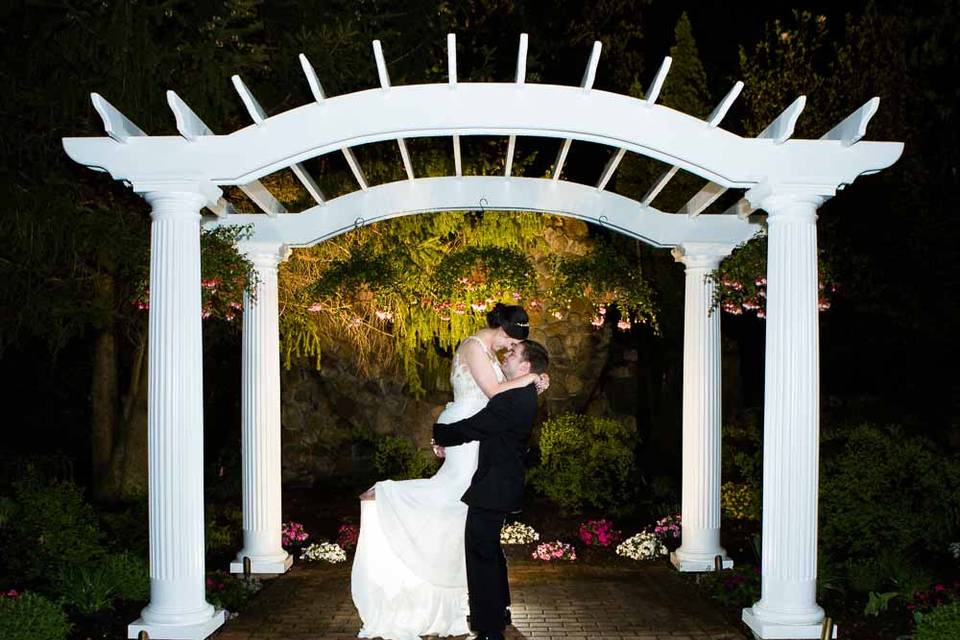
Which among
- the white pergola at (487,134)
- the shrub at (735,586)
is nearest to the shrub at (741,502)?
the shrub at (735,586)

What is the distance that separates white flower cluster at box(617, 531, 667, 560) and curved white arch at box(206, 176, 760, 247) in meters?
2.90

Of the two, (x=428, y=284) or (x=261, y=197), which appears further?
(x=428, y=284)

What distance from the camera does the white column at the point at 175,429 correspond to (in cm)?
560

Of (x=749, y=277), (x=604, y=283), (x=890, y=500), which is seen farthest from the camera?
(x=604, y=283)

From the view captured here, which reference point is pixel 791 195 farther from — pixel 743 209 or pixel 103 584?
pixel 103 584

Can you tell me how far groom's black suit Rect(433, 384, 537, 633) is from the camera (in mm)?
5352

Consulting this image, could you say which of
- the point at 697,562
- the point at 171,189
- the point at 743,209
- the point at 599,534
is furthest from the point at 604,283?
the point at 171,189

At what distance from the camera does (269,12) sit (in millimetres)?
10352

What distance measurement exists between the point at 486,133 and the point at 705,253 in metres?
3.08

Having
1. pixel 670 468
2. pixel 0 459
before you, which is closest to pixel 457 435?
pixel 670 468

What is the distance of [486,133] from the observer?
5547mm

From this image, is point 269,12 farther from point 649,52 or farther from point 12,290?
point 649,52

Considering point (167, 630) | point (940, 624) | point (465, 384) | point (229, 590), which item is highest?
point (465, 384)

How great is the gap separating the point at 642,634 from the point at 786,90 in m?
10.8
